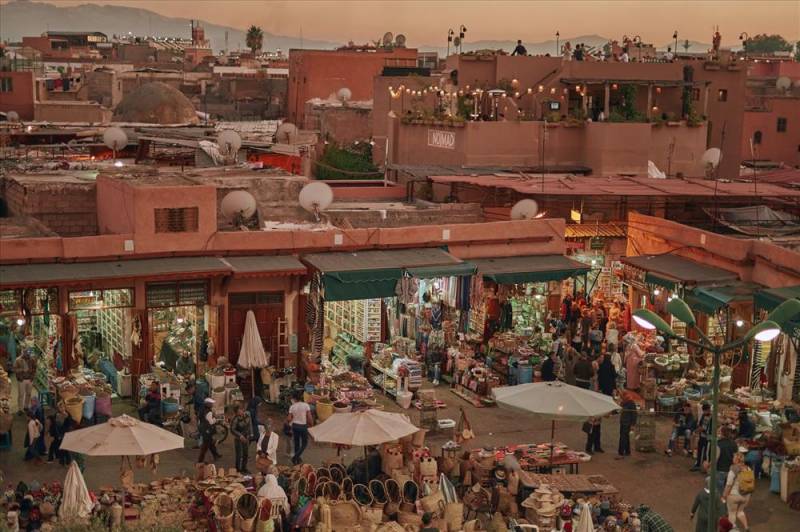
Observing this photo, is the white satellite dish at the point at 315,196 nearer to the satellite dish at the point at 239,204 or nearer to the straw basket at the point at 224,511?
the satellite dish at the point at 239,204

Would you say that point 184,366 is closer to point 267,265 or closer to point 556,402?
point 267,265

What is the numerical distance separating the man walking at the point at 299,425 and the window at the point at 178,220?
5263 millimetres

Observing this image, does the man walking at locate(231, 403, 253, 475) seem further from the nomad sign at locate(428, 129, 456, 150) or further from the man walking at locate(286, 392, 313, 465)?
the nomad sign at locate(428, 129, 456, 150)

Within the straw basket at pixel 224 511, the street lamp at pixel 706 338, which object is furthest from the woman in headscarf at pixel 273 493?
the street lamp at pixel 706 338

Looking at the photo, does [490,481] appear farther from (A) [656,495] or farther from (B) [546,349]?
(B) [546,349]

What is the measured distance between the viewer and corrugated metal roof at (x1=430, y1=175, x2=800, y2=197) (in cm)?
2739

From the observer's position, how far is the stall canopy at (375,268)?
22.7 metres

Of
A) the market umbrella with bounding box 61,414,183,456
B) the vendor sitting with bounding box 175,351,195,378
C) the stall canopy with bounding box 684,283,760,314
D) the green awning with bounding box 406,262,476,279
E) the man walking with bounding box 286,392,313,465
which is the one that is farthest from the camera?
the green awning with bounding box 406,262,476,279

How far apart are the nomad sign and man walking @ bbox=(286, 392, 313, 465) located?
17426mm

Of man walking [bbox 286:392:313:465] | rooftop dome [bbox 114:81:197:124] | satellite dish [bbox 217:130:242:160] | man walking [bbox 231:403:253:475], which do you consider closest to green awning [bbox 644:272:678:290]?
man walking [bbox 286:392:313:465]

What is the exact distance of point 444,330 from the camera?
24656mm

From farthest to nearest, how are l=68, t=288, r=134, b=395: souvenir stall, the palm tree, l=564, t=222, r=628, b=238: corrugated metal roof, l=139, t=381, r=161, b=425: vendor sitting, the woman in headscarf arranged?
the palm tree, l=564, t=222, r=628, b=238: corrugated metal roof, l=68, t=288, r=134, b=395: souvenir stall, l=139, t=381, r=161, b=425: vendor sitting, the woman in headscarf

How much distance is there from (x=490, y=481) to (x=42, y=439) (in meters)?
7.05

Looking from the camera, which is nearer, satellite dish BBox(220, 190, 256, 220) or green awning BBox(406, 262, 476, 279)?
green awning BBox(406, 262, 476, 279)
